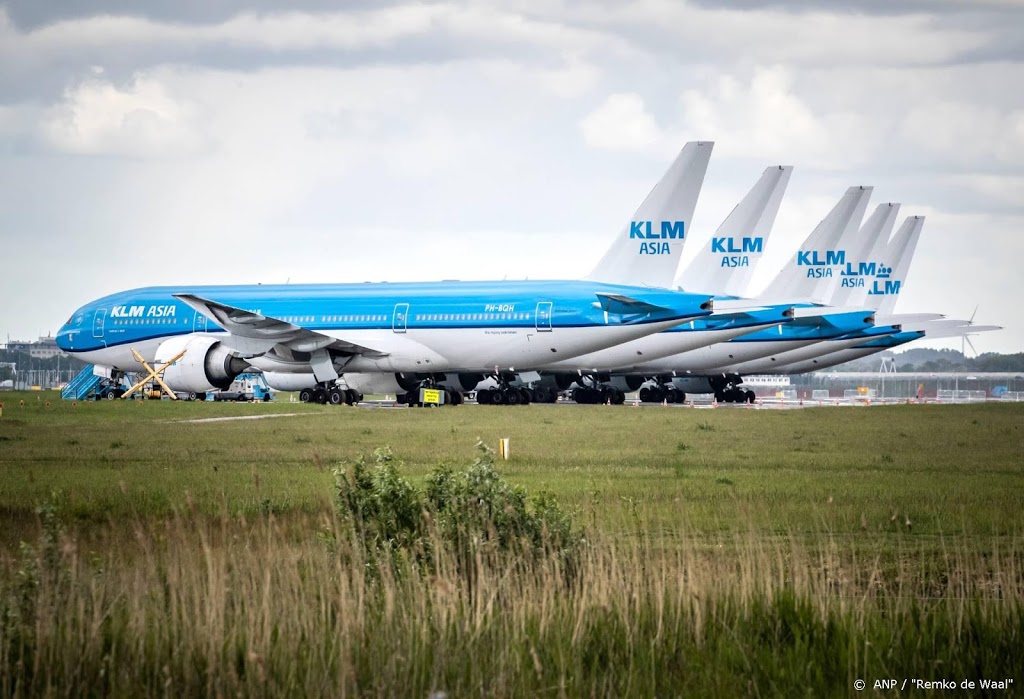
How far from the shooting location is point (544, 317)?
185ft

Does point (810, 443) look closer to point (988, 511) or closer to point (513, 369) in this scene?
point (988, 511)

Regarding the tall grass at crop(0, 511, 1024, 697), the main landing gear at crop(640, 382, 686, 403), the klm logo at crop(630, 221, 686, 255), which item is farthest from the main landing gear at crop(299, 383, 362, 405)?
the tall grass at crop(0, 511, 1024, 697)

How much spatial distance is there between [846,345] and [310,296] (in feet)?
94.9

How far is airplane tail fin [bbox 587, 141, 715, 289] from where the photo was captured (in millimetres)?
56188

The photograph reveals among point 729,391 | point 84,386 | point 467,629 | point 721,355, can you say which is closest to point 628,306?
point 721,355

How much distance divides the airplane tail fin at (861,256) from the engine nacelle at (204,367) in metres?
33.5

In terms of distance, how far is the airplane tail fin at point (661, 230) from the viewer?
5619 centimetres

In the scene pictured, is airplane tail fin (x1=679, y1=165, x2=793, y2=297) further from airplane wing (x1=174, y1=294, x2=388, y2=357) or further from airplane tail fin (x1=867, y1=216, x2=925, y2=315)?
airplane wing (x1=174, y1=294, x2=388, y2=357)

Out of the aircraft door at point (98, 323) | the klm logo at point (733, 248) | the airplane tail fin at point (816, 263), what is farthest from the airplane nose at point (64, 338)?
the airplane tail fin at point (816, 263)

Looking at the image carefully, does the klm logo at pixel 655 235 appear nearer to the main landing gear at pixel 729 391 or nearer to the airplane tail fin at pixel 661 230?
the airplane tail fin at pixel 661 230

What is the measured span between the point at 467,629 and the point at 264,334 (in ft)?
154

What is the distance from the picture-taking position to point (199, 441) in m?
32.5

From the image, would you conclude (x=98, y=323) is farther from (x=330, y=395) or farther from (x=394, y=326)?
(x=394, y=326)

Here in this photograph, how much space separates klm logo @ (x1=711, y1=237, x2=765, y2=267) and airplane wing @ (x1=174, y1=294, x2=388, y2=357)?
18933 mm
